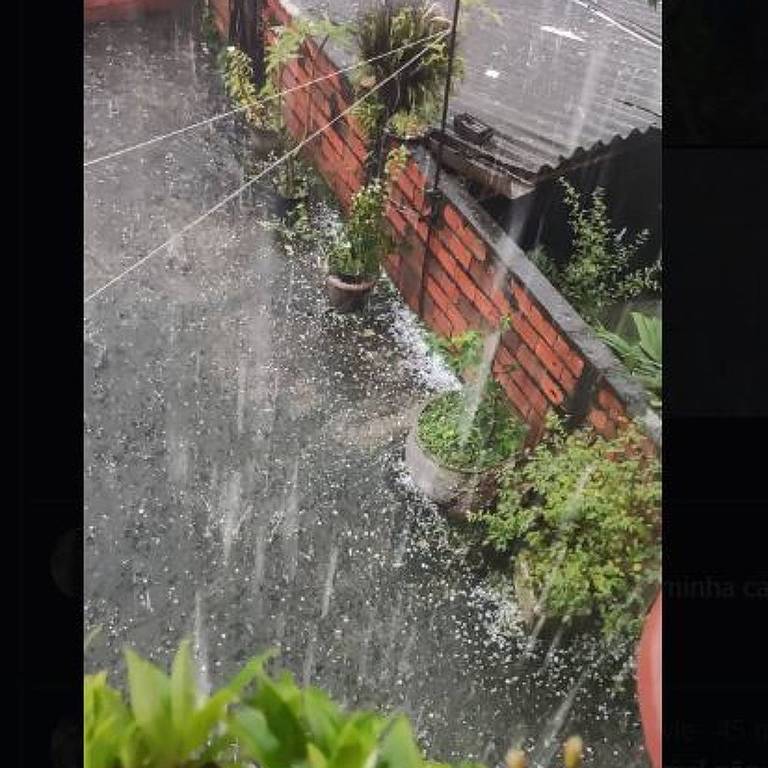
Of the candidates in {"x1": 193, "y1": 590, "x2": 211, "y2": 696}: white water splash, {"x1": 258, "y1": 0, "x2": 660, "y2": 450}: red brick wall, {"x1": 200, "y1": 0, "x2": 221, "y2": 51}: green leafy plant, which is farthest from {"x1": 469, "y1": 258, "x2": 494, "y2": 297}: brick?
{"x1": 193, "y1": 590, "x2": 211, "y2": 696}: white water splash

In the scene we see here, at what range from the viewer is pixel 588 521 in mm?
1622

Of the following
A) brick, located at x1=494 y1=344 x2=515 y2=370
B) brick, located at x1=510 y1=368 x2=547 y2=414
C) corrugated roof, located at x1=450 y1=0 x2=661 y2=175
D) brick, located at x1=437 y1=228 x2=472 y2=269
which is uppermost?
corrugated roof, located at x1=450 y1=0 x2=661 y2=175

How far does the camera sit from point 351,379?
1.69m

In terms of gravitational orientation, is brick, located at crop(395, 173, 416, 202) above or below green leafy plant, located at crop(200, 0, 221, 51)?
below

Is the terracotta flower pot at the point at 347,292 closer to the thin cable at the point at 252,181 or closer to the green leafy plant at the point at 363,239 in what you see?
the green leafy plant at the point at 363,239

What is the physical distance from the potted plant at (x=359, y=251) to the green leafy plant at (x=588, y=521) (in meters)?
0.39

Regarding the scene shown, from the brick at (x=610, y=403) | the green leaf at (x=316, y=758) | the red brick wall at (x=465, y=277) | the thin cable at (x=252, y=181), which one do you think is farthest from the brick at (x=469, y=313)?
the green leaf at (x=316, y=758)

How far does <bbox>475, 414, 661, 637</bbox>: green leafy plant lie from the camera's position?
162 centimetres

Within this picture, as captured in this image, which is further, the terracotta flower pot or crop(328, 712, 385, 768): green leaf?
the terracotta flower pot

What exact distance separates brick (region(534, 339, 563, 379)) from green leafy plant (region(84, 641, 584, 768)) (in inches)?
24.3

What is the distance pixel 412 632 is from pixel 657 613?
16.2 inches

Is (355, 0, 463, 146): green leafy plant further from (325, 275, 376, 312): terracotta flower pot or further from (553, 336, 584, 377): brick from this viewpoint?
(553, 336, 584, 377): brick
